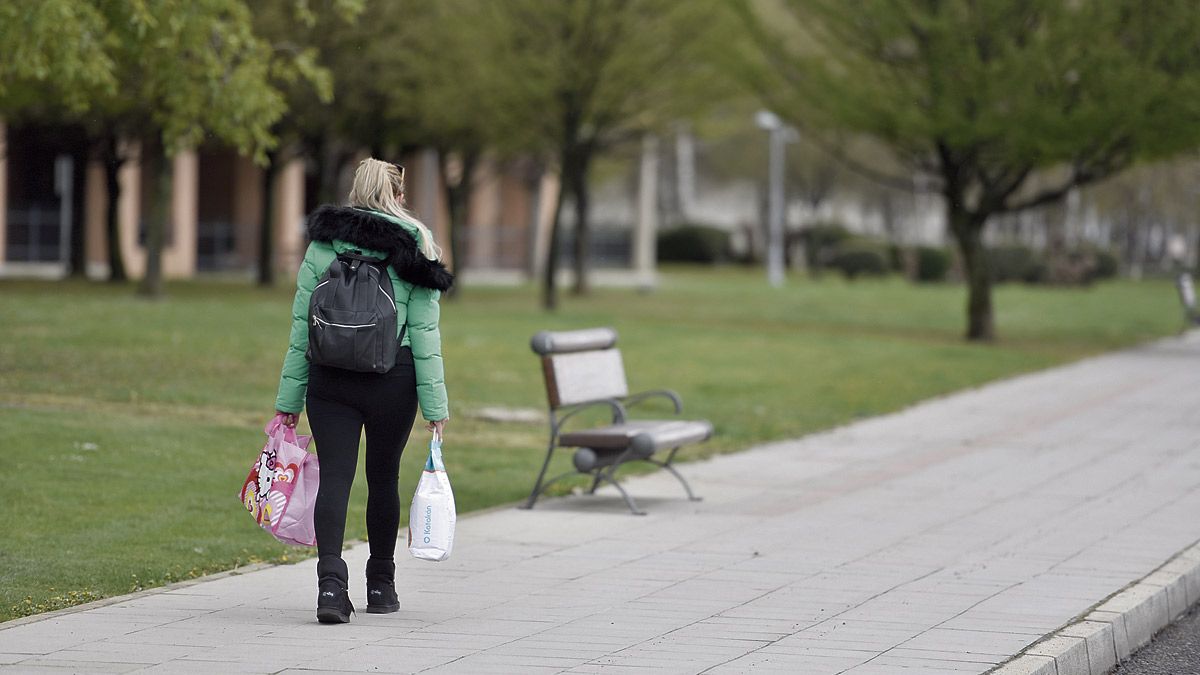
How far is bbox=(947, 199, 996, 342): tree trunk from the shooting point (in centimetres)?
2533

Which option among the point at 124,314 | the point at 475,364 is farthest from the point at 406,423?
the point at 124,314

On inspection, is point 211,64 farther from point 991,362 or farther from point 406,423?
point 991,362

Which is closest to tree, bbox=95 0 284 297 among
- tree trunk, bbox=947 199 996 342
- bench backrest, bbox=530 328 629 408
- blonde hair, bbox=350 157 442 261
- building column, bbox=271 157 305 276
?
bench backrest, bbox=530 328 629 408

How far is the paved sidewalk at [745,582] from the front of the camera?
19.5 ft

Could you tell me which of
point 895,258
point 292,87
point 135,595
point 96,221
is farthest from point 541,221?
point 135,595

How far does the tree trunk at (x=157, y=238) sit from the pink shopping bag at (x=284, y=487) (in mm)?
22364

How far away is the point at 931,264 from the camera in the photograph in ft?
171

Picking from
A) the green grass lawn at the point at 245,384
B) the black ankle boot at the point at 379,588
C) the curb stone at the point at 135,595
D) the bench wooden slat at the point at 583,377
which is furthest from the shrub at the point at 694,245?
the black ankle boot at the point at 379,588

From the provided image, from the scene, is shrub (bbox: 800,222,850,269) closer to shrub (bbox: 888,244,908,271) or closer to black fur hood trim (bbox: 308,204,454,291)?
shrub (bbox: 888,244,908,271)

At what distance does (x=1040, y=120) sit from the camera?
22.3 metres

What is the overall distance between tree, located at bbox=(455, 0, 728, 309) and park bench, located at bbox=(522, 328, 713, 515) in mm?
18235

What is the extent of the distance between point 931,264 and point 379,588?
4695cm

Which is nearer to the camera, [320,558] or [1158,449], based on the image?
[320,558]

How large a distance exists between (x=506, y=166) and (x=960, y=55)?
21.6 m
